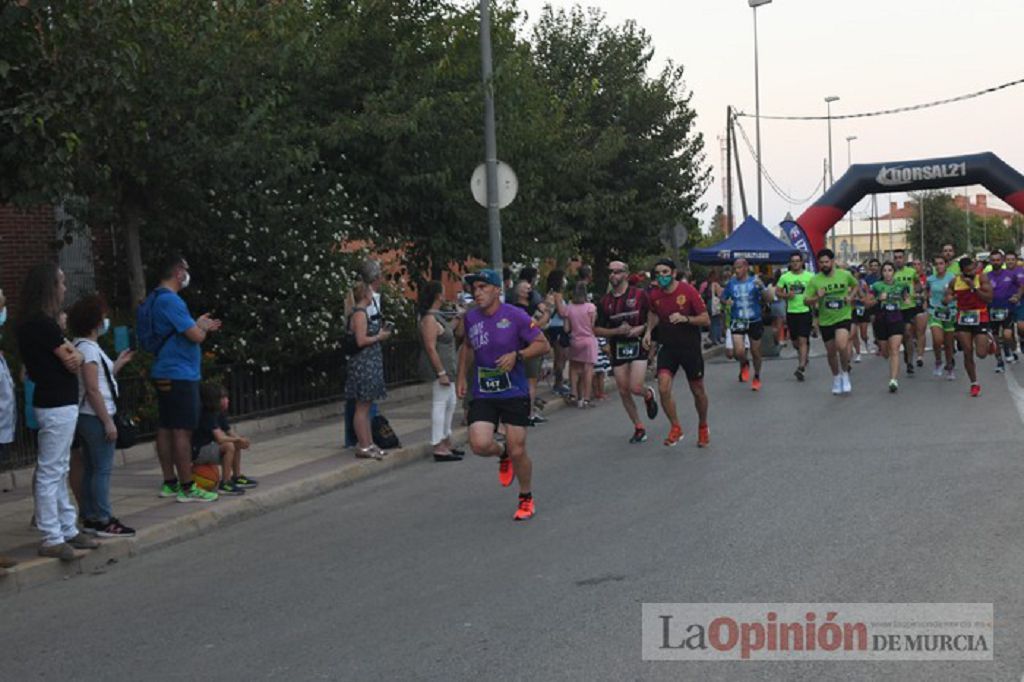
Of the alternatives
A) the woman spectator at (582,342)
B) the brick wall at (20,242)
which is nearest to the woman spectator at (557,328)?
the woman spectator at (582,342)

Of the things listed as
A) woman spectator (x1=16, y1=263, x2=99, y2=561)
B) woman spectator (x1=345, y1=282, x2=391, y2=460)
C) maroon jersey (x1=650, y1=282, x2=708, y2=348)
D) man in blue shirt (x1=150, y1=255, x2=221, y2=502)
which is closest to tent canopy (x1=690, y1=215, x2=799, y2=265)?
maroon jersey (x1=650, y1=282, x2=708, y2=348)

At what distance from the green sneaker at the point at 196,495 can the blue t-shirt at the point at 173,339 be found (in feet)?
3.11

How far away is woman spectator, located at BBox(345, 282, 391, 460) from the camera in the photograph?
38.0 ft

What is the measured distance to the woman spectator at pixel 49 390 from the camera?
7613 millimetres

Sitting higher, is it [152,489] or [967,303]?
[967,303]

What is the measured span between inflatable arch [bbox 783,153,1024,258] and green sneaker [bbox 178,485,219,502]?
22104mm

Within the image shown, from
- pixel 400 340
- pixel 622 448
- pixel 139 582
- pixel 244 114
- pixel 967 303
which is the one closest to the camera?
pixel 139 582

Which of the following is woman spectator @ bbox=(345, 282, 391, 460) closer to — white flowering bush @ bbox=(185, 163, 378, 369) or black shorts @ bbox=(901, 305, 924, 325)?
white flowering bush @ bbox=(185, 163, 378, 369)

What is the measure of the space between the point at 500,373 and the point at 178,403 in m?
2.58

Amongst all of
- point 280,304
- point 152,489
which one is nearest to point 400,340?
point 280,304

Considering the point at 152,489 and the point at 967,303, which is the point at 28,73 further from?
the point at 967,303

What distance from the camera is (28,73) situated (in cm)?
873

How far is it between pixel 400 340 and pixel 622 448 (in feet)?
21.7

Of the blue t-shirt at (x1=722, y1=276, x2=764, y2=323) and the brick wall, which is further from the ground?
the brick wall
